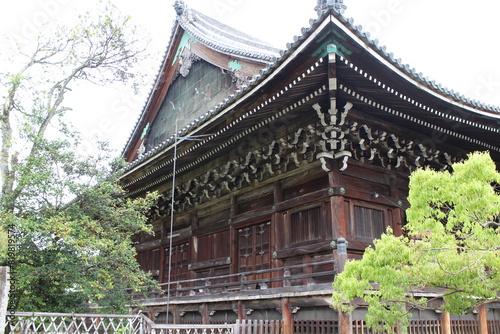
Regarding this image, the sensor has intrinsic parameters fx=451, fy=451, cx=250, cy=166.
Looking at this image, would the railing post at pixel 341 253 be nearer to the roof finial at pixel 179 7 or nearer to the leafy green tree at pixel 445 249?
the leafy green tree at pixel 445 249

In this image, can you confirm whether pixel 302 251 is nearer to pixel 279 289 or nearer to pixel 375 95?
pixel 279 289

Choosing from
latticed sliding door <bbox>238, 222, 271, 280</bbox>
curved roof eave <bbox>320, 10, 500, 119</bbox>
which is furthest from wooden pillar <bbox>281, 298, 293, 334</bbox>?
curved roof eave <bbox>320, 10, 500, 119</bbox>

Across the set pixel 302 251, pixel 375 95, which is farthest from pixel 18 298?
pixel 375 95

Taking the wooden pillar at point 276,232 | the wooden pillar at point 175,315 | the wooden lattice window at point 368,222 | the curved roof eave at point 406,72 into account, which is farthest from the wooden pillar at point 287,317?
the curved roof eave at point 406,72

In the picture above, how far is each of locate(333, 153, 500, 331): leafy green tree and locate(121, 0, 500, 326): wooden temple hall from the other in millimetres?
2583

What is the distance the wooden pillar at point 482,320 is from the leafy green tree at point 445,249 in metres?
4.89

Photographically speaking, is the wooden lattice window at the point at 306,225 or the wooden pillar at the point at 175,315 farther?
the wooden pillar at the point at 175,315

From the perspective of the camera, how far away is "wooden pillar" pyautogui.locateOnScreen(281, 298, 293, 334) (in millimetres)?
9352

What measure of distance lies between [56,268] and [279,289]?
4527mm

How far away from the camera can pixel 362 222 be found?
1036cm

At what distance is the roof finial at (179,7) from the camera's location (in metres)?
18.7

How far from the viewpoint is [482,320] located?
10.6m

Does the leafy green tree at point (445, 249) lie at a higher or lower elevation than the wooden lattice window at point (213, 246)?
lower

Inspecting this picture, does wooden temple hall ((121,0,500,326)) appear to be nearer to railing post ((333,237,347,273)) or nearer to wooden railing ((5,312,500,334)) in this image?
railing post ((333,237,347,273))
